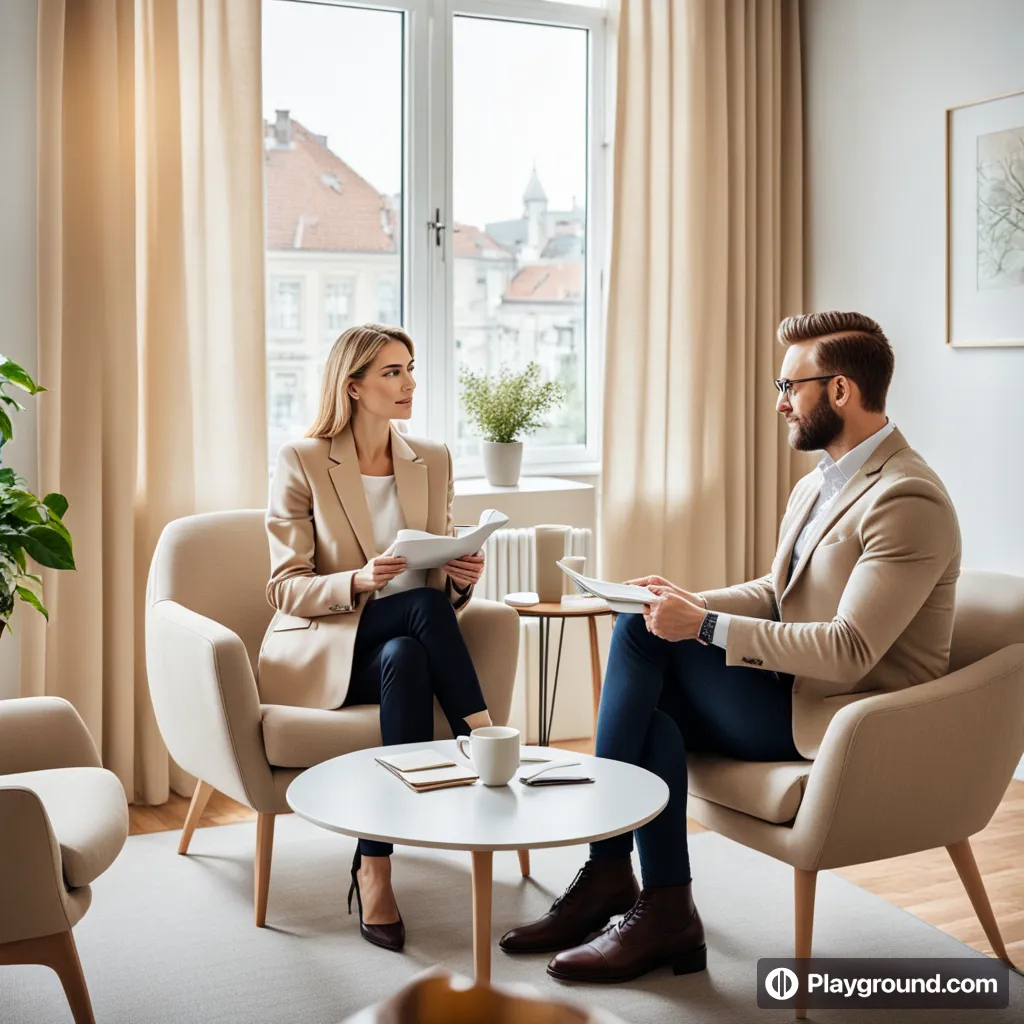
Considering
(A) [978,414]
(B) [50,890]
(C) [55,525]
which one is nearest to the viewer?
(B) [50,890]

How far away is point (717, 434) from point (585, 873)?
2124 millimetres

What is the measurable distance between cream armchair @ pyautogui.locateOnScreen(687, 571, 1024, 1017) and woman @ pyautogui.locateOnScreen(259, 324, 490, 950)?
0.65 metres

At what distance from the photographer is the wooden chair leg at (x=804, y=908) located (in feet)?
7.20

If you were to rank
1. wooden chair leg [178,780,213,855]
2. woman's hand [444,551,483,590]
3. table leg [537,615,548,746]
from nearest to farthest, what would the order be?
woman's hand [444,551,483,590] → wooden chair leg [178,780,213,855] → table leg [537,615,548,746]

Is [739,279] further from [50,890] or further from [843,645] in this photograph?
[50,890]

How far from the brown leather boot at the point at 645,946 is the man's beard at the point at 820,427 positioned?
890mm

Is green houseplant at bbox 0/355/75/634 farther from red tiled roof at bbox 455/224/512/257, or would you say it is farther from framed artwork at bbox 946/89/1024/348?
framed artwork at bbox 946/89/1024/348

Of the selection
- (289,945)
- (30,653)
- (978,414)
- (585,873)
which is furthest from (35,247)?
(978,414)

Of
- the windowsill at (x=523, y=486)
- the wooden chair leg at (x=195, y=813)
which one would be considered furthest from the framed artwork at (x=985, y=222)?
the wooden chair leg at (x=195, y=813)

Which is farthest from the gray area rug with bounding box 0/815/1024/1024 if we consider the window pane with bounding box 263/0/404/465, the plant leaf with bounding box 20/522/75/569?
the window pane with bounding box 263/0/404/465

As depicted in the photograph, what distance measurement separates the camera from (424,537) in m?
2.65

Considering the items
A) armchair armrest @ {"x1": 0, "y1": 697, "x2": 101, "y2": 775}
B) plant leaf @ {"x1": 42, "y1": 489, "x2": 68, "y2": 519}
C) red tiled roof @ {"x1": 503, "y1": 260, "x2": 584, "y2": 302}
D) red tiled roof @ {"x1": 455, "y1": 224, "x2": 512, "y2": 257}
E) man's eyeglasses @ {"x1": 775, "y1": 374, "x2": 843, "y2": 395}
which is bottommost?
armchair armrest @ {"x1": 0, "y1": 697, "x2": 101, "y2": 775}

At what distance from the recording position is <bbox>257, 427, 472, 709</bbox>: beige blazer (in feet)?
9.00

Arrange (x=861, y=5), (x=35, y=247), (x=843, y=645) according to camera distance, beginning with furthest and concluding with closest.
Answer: (x=861, y=5)
(x=35, y=247)
(x=843, y=645)
